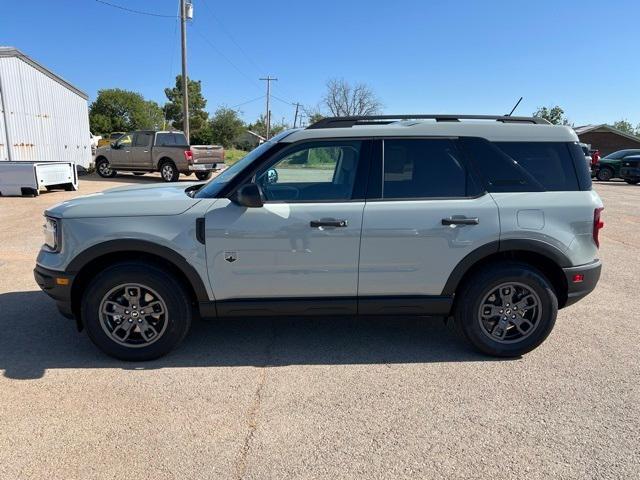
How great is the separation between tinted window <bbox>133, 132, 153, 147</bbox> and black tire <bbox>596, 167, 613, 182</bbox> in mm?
22348

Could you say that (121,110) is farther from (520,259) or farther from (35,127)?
(520,259)

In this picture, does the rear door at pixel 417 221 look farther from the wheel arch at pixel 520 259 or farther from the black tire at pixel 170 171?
the black tire at pixel 170 171

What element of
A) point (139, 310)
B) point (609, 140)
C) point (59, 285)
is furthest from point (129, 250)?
point (609, 140)

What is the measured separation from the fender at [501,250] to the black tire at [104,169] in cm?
1992

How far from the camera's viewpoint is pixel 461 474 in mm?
2514

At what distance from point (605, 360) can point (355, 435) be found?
2.34 meters

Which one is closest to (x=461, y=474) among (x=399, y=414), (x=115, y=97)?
(x=399, y=414)

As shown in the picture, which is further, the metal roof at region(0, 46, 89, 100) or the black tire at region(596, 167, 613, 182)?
the black tire at region(596, 167, 613, 182)

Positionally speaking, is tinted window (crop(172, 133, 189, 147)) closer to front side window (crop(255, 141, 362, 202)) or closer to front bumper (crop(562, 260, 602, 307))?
front side window (crop(255, 141, 362, 202))

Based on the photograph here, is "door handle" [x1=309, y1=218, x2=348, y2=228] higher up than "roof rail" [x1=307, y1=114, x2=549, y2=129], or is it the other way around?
"roof rail" [x1=307, y1=114, x2=549, y2=129]

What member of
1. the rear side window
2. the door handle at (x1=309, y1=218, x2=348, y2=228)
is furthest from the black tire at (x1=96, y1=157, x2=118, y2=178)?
the rear side window

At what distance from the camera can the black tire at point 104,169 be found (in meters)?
20.6

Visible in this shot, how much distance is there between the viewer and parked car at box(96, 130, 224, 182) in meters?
18.7

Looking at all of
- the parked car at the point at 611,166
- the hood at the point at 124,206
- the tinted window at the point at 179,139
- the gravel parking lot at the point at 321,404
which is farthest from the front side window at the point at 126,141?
the parked car at the point at 611,166
